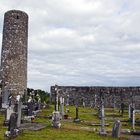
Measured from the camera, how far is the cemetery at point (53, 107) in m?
18.6

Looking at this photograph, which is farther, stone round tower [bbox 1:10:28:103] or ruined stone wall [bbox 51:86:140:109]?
ruined stone wall [bbox 51:86:140:109]

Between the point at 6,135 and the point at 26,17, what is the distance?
98.1ft

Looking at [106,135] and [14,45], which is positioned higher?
[14,45]

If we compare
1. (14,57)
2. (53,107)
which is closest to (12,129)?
(53,107)

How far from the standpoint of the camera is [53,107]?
1567 inches

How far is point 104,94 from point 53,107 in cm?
1263

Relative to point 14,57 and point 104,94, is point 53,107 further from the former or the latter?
point 104,94

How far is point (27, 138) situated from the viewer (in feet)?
51.7

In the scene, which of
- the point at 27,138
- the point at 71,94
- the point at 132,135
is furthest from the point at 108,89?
the point at 27,138

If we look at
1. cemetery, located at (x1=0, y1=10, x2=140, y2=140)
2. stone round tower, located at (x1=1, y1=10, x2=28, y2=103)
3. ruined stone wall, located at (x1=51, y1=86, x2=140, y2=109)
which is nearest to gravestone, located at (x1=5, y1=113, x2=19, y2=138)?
cemetery, located at (x1=0, y1=10, x2=140, y2=140)

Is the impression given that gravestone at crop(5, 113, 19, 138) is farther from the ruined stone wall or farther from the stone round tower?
the ruined stone wall

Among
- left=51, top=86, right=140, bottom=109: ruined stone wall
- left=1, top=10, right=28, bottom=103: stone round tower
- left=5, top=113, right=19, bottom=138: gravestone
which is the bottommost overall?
left=5, top=113, right=19, bottom=138: gravestone

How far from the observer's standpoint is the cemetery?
18625 millimetres

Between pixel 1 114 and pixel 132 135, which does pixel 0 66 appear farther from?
pixel 132 135
